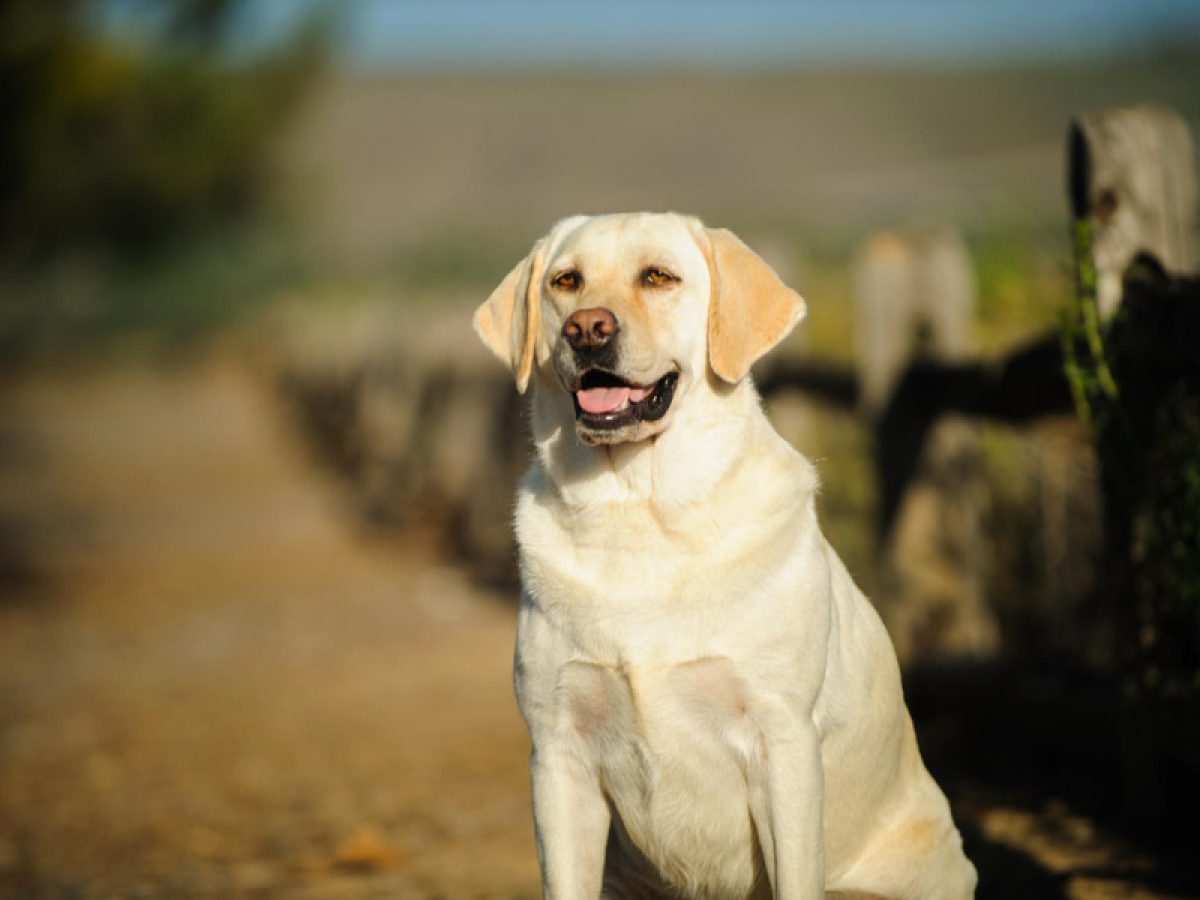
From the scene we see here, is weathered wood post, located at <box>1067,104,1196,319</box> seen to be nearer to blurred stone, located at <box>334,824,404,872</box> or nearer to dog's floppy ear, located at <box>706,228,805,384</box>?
dog's floppy ear, located at <box>706,228,805,384</box>

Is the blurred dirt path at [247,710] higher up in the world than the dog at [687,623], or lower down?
lower down

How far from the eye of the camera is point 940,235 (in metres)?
6.05

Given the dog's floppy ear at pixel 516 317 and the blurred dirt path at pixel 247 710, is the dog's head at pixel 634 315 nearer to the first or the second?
the dog's floppy ear at pixel 516 317

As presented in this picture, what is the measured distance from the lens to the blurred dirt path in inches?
206

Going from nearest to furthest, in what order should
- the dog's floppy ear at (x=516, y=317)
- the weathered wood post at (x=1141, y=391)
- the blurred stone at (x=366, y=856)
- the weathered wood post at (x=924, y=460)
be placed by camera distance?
the dog's floppy ear at (x=516, y=317), the weathered wood post at (x=1141, y=391), the blurred stone at (x=366, y=856), the weathered wood post at (x=924, y=460)

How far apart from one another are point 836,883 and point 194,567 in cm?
971

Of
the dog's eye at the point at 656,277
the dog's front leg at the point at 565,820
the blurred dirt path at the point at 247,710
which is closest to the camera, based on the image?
the dog's front leg at the point at 565,820

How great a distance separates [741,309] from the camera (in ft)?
12.0

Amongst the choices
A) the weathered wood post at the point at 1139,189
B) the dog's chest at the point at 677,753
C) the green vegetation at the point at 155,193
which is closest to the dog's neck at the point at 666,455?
the dog's chest at the point at 677,753

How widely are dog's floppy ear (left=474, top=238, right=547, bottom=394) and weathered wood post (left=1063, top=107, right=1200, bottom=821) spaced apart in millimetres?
1479

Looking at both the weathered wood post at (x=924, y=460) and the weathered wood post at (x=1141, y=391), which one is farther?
the weathered wood post at (x=924, y=460)

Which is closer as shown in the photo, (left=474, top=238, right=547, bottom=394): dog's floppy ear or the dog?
the dog

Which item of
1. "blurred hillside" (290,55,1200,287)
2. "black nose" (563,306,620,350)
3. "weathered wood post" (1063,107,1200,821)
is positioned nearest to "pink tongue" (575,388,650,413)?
"black nose" (563,306,620,350)

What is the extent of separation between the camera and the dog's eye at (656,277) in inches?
146
